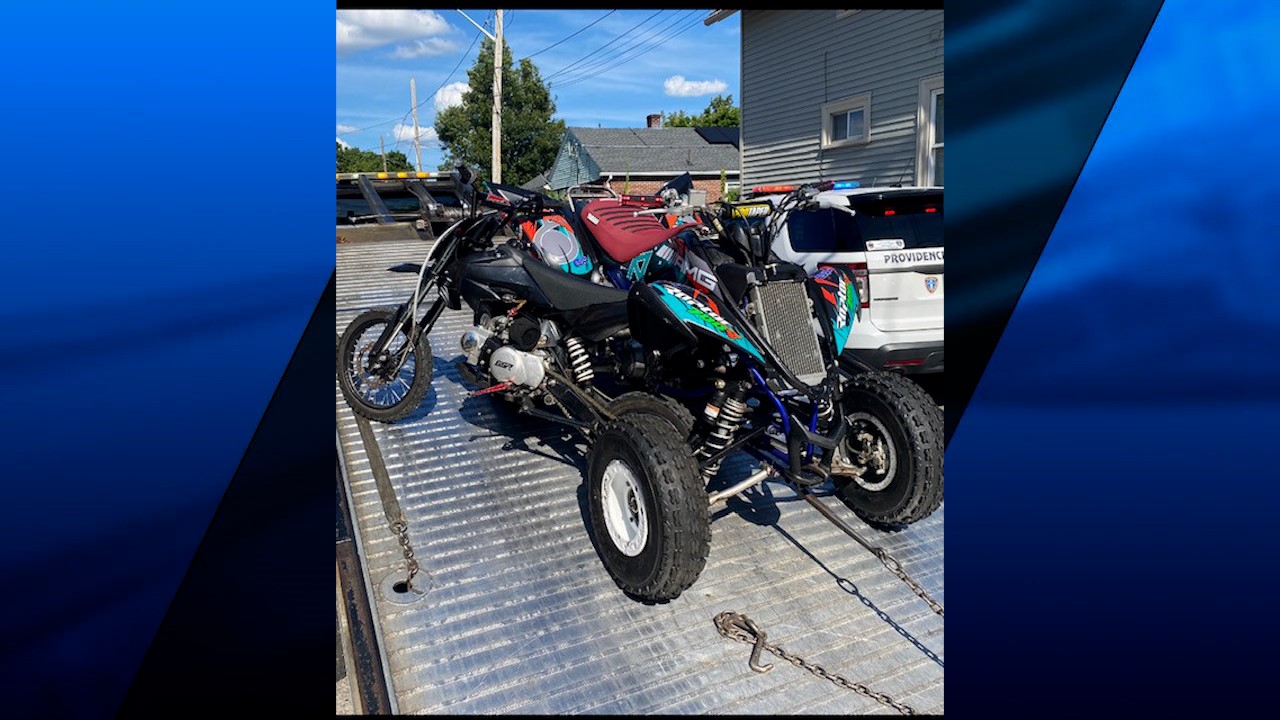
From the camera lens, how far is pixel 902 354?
513 centimetres

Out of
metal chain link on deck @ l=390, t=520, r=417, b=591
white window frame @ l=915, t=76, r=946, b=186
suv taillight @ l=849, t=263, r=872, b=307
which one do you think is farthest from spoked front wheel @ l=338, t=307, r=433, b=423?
white window frame @ l=915, t=76, r=946, b=186

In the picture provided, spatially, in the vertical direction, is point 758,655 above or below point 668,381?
below

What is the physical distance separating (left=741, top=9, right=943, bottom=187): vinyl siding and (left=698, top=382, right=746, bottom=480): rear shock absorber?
25.7ft

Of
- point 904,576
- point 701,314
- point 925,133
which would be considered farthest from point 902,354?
point 925,133

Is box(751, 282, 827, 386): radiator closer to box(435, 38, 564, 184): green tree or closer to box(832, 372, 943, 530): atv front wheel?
box(832, 372, 943, 530): atv front wheel

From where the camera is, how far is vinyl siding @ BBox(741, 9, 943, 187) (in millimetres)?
10906

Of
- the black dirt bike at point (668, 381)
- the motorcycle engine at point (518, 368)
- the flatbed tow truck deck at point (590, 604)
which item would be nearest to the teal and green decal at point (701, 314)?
the black dirt bike at point (668, 381)

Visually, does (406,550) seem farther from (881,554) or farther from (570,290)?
(881,554)

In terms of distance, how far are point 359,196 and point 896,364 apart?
7584 millimetres

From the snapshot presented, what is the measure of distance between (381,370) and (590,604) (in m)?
2.35

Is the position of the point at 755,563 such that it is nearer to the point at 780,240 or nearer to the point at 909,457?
the point at 909,457

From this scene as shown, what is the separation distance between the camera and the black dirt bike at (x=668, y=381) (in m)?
2.83

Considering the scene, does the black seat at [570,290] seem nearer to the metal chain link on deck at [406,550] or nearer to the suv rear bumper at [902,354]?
the metal chain link on deck at [406,550]

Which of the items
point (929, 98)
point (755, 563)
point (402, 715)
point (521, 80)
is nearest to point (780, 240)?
point (755, 563)
